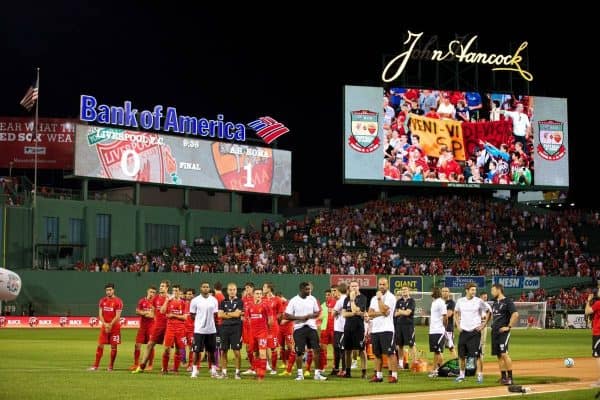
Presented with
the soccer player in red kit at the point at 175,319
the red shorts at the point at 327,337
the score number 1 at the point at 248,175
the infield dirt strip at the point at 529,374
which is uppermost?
the score number 1 at the point at 248,175

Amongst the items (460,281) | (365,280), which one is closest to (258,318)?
(365,280)

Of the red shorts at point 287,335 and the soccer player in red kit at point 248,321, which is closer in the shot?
the soccer player in red kit at point 248,321

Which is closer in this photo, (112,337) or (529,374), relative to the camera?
(112,337)

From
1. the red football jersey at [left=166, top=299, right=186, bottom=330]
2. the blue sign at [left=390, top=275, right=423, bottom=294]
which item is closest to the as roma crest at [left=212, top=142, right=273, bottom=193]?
the blue sign at [left=390, top=275, right=423, bottom=294]

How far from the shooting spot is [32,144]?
2881 inches

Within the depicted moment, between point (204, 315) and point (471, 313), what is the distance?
236 inches

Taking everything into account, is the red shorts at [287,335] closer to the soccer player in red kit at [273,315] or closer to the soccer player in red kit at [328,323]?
the soccer player in red kit at [273,315]

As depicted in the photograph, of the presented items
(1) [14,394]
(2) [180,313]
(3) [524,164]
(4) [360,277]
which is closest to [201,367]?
(2) [180,313]

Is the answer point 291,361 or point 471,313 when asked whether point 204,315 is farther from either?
point 471,313

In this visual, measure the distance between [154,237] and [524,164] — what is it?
87.6ft

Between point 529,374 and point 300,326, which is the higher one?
point 300,326

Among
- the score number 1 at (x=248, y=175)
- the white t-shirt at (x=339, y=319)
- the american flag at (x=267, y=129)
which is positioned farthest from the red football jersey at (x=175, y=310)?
the american flag at (x=267, y=129)

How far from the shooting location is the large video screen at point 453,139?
64500mm

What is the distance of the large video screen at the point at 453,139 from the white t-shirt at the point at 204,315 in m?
42.7
